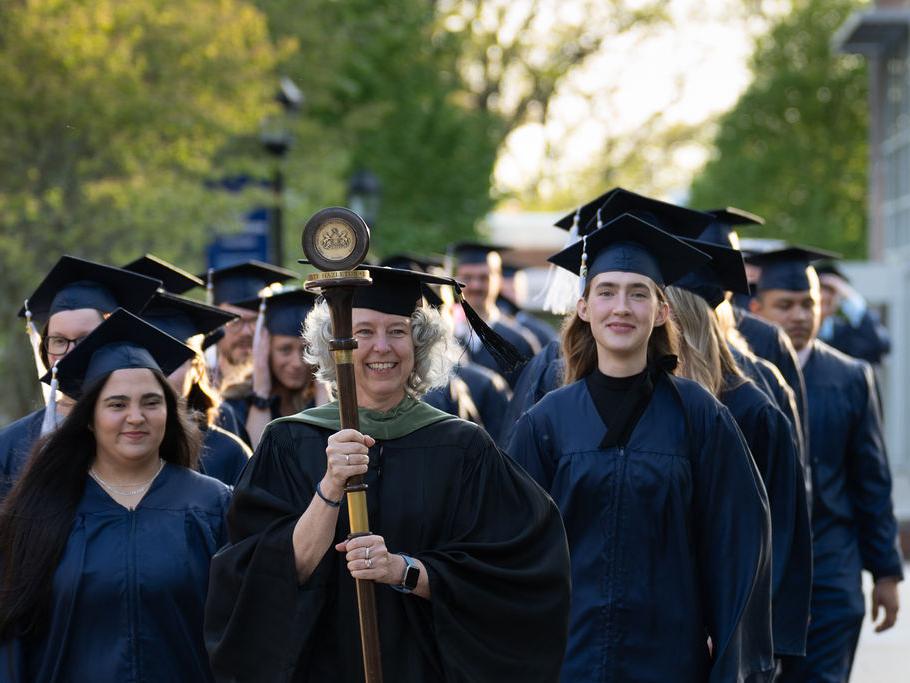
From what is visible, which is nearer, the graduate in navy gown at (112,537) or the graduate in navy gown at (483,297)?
the graduate in navy gown at (112,537)

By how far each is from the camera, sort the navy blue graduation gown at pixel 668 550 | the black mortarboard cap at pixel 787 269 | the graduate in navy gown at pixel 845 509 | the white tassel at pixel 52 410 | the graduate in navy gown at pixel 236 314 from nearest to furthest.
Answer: the navy blue graduation gown at pixel 668 550 < the white tassel at pixel 52 410 < the graduate in navy gown at pixel 845 509 < the graduate in navy gown at pixel 236 314 < the black mortarboard cap at pixel 787 269

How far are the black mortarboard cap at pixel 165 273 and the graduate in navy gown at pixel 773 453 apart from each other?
260cm

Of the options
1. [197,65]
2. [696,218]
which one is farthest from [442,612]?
[197,65]

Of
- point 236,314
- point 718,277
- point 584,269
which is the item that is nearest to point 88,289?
point 236,314

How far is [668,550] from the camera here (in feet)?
18.9

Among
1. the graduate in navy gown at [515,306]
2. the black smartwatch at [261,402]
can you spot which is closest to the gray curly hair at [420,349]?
the black smartwatch at [261,402]

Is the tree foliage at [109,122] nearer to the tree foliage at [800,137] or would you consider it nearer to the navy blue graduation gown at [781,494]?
the navy blue graduation gown at [781,494]

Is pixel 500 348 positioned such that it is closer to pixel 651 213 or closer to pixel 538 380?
pixel 538 380

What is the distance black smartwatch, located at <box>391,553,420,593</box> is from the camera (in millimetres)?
4832

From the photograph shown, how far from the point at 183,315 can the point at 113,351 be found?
1.71 m

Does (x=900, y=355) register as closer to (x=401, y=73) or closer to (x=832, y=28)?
(x=401, y=73)

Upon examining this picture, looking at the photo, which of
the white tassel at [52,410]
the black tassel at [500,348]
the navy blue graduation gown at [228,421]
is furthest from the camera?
the navy blue graduation gown at [228,421]

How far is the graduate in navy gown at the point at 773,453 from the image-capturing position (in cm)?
649

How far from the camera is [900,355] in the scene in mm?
26391
